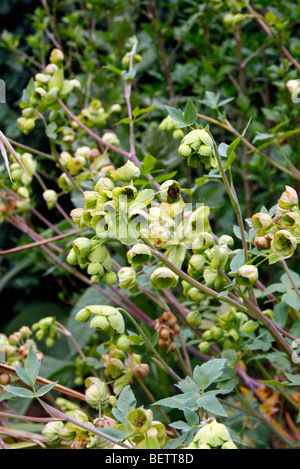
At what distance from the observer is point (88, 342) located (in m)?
0.91

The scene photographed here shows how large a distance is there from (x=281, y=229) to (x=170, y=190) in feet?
0.33

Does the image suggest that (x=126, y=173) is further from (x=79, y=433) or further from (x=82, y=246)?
(x=79, y=433)

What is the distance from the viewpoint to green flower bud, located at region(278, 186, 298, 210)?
1.29 feet

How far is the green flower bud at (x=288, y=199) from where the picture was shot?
15.5 inches

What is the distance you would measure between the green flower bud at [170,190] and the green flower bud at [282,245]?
0.09 metres

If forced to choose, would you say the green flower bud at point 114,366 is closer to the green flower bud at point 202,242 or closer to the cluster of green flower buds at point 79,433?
the cluster of green flower buds at point 79,433

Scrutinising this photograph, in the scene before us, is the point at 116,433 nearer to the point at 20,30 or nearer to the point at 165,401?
the point at 165,401

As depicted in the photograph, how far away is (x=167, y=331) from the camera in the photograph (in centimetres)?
57

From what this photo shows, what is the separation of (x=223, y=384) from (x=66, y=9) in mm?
1645

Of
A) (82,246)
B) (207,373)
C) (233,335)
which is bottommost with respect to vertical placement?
(233,335)

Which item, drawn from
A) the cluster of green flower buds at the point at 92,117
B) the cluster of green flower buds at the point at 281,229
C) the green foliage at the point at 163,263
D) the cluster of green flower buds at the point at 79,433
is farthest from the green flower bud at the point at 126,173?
the cluster of green flower buds at the point at 92,117

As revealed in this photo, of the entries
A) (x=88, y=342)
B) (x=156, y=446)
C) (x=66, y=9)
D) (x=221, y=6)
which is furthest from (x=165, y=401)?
(x=66, y=9)

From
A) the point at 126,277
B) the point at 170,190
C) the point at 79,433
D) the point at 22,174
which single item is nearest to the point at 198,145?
the point at 170,190

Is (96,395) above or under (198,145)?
under
